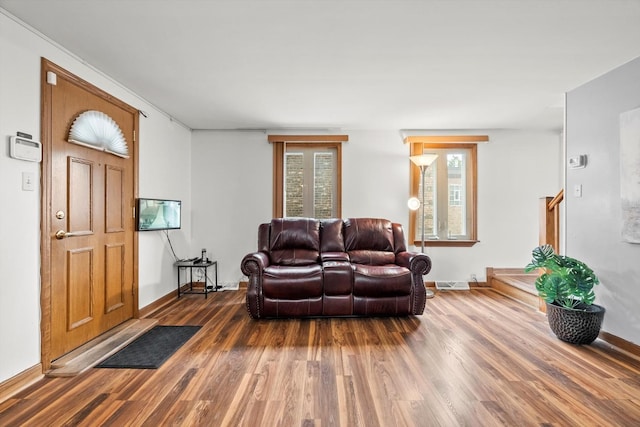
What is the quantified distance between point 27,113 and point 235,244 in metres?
2.90

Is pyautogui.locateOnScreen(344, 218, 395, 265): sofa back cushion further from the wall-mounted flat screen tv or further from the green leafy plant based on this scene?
the wall-mounted flat screen tv

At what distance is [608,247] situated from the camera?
107 inches

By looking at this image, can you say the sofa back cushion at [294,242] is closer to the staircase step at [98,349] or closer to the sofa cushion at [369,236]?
the sofa cushion at [369,236]

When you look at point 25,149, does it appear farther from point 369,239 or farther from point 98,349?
point 369,239

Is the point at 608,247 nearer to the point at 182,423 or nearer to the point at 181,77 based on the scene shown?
the point at 182,423

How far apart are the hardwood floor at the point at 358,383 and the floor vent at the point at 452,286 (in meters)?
1.49

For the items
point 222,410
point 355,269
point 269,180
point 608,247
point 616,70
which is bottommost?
point 222,410

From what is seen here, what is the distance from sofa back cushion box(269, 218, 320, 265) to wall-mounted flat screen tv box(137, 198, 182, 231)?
1.25 m

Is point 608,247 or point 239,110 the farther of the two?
point 239,110

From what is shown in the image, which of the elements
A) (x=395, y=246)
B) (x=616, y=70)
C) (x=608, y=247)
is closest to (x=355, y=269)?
(x=395, y=246)

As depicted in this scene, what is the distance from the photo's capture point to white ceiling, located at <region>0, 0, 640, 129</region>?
6.25 ft

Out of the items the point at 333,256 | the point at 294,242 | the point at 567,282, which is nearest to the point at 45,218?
the point at 294,242

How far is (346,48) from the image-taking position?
2.34 meters

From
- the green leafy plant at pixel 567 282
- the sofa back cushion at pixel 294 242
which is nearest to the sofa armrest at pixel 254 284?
the sofa back cushion at pixel 294 242
